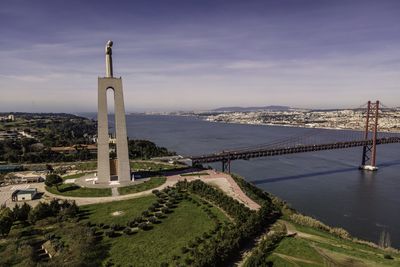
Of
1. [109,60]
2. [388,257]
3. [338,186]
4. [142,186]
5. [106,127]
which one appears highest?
[109,60]

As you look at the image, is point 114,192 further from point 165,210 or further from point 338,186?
point 338,186

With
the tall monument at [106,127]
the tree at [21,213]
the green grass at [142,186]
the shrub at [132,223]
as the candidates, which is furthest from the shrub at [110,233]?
the tall monument at [106,127]

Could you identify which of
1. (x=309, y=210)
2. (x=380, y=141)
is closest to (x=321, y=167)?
(x=380, y=141)

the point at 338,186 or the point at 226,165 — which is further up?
the point at 226,165

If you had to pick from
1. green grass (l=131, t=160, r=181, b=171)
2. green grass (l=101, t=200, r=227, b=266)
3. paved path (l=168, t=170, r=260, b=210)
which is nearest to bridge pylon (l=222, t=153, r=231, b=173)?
paved path (l=168, t=170, r=260, b=210)

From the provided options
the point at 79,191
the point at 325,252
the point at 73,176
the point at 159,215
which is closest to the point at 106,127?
the point at 79,191

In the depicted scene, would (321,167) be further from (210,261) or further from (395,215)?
(210,261)

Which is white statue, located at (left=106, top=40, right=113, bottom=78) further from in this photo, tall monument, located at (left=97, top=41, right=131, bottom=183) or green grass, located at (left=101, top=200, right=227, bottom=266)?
green grass, located at (left=101, top=200, right=227, bottom=266)
